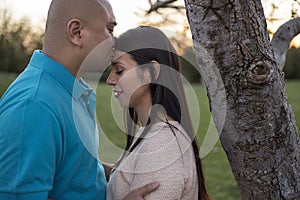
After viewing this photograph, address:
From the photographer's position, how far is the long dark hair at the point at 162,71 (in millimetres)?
1979

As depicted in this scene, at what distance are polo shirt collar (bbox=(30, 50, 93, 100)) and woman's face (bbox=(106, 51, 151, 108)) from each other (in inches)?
6.7

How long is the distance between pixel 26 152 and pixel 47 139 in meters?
0.07

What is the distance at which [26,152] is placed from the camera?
155cm

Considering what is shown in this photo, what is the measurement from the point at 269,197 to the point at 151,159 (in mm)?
435

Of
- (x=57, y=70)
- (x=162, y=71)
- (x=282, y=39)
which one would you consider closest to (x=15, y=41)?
(x=282, y=39)

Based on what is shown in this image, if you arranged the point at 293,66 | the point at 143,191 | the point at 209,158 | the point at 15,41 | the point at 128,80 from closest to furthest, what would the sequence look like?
the point at 143,191
the point at 128,80
the point at 209,158
the point at 15,41
the point at 293,66

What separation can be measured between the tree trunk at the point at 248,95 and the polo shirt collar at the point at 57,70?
44 cm

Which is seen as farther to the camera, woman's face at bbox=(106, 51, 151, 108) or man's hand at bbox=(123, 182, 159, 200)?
woman's face at bbox=(106, 51, 151, 108)

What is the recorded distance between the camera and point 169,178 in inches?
71.5

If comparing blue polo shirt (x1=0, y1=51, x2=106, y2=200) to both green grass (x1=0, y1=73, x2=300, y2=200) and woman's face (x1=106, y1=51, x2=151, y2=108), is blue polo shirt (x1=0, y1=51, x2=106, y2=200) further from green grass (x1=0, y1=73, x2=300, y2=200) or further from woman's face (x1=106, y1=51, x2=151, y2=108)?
green grass (x1=0, y1=73, x2=300, y2=200)

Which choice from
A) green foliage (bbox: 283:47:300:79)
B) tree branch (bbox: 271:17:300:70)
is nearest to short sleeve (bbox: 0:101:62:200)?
tree branch (bbox: 271:17:300:70)

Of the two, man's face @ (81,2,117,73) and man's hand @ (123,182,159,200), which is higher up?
man's face @ (81,2,117,73)

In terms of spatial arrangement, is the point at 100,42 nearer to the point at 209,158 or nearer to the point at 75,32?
the point at 75,32

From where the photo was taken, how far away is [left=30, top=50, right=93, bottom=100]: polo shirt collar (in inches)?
70.2
